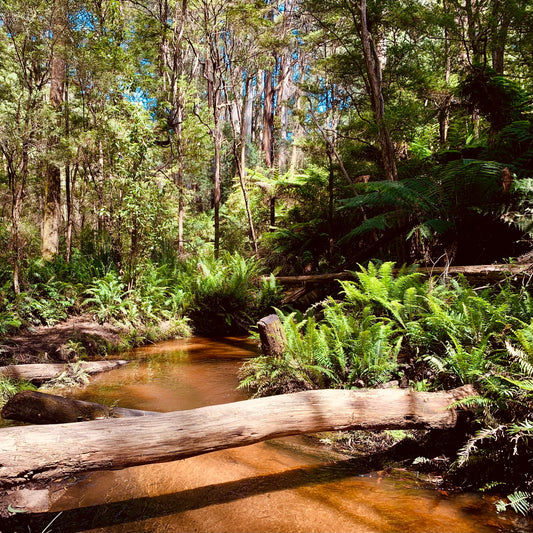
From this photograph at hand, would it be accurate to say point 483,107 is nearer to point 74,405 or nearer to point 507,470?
point 507,470

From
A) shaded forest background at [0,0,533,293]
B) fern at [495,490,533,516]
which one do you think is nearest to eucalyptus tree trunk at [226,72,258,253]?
shaded forest background at [0,0,533,293]

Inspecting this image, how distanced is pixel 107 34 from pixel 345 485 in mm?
10201

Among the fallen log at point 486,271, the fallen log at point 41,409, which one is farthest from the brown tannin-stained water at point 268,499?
the fallen log at point 486,271

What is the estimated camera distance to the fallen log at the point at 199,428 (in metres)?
1.71

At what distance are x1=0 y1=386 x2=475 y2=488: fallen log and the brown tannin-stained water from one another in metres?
0.13

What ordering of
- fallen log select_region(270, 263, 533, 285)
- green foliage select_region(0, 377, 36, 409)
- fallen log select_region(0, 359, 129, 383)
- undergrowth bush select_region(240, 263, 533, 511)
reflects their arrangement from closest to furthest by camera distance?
undergrowth bush select_region(240, 263, 533, 511), green foliage select_region(0, 377, 36, 409), fallen log select_region(270, 263, 533, 285), fallen log select_region(0, 359, 129, 383)

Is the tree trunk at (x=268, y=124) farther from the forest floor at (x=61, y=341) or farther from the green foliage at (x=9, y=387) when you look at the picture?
the green foliage at (x=9, y=387)

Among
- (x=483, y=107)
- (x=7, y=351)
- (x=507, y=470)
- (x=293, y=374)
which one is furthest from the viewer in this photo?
(x=483, y=107)

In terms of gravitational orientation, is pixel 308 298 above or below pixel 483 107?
below

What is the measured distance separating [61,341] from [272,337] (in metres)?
3.59

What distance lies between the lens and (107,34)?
Answer: 8641 millimetres

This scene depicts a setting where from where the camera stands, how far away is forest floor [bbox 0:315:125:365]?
4.99m

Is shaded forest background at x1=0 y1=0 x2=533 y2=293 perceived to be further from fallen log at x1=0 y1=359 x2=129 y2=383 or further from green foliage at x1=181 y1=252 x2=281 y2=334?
fallen log at x1=0 y1=359 x2=129 y2=383

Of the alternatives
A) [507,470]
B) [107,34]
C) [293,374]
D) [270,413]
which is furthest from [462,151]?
[107,34]
